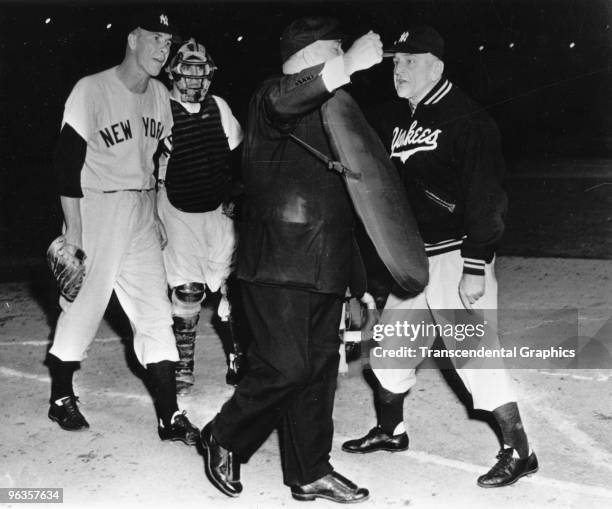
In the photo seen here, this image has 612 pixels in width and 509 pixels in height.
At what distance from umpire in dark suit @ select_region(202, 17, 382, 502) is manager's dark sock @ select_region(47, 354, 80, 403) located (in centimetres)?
120

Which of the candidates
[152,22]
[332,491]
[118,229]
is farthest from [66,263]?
[332,491]

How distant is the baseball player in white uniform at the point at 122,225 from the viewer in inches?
172

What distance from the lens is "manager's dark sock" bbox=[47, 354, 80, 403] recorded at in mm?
4580

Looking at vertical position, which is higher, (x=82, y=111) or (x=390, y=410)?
(x=82, y=111)

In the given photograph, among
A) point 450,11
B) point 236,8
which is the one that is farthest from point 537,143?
point 236,8

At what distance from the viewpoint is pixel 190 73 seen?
16.4 ft

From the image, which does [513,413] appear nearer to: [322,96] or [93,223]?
[322,96]

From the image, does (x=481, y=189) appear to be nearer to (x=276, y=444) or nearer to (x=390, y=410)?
(x=390, y=410)

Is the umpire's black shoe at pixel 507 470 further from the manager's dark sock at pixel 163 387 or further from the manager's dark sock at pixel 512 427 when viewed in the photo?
the manager's dark sock at pixel 163 387

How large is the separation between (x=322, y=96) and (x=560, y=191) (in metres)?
10.2

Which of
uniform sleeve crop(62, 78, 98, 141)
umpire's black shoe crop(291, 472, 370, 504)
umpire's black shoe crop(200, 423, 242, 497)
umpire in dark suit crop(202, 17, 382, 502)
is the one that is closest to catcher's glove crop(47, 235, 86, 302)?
uniform sleeve crop(62, 78, 98, 141)

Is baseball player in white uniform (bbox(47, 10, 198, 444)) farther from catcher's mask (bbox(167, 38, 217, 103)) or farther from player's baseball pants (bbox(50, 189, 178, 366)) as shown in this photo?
catcher's mask (bbox(167, 38, 217, 103))

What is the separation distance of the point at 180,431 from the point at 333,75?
7.30 ft

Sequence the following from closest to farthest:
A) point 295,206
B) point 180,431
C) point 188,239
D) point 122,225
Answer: point 295,206 < point 180,431 < point 122,225 < point 188,239
